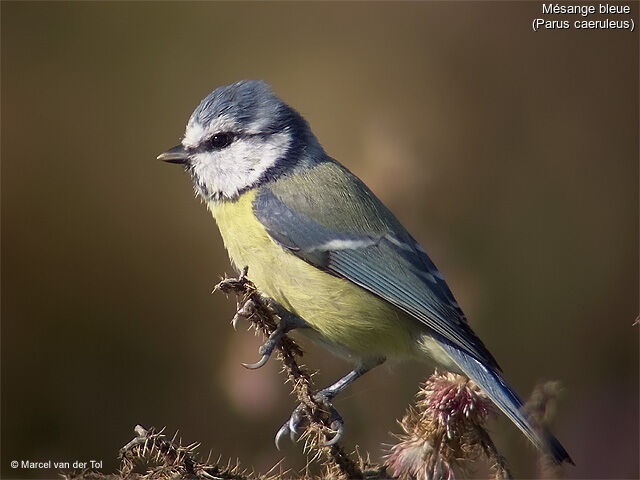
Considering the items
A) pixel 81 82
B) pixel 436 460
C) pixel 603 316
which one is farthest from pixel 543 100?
pixel 436 460

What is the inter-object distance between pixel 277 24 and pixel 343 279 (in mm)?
1788

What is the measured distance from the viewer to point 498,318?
289 centimetres

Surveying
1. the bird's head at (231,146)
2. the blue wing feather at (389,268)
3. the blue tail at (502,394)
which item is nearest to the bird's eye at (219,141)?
the bird's head at (231,146)

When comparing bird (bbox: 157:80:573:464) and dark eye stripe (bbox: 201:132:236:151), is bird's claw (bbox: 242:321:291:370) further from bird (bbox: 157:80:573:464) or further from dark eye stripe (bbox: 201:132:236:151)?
dark eye stripe (bbox: 201:132:236:151)

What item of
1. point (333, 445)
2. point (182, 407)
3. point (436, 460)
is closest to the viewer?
point (333, 445)

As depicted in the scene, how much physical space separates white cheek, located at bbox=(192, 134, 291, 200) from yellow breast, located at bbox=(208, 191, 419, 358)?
0.17 meters

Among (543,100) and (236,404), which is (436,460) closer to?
(236,404)

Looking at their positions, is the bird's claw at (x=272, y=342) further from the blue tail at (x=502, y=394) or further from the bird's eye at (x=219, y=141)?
the bird's eye at (x=219, y=141)

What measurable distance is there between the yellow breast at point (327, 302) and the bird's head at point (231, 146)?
203mm

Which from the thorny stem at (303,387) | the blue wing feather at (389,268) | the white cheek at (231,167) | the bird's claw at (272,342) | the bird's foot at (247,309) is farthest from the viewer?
the white cheek at (231,167)

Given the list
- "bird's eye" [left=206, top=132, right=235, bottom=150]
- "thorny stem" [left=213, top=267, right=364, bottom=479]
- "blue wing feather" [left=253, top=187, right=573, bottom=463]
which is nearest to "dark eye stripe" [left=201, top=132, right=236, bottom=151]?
"bird's eye" [left=206, top=132, right=235, bottom=150]

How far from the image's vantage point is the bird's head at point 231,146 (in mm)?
2408

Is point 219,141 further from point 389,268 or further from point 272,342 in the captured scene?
point 272,342

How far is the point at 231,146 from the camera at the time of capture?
7.98 feet
